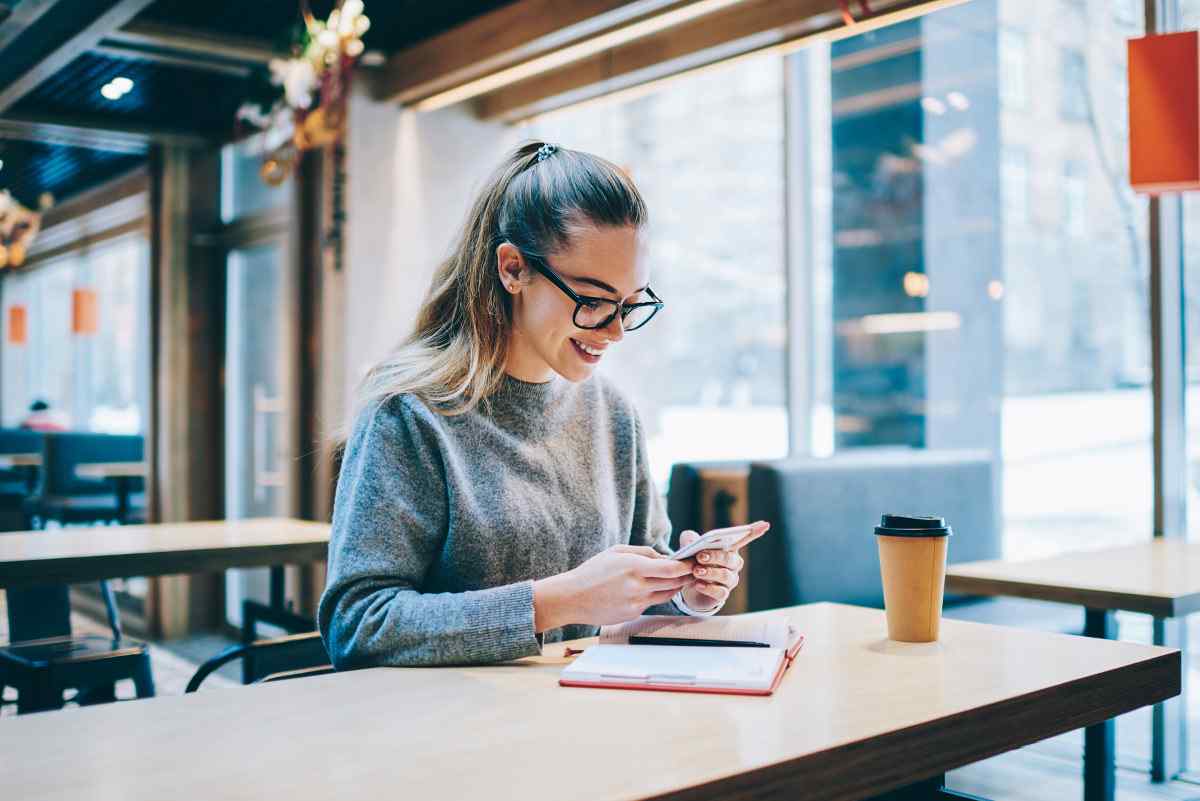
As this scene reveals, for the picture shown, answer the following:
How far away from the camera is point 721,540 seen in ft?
4.02

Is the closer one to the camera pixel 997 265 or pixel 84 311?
pixel 997 265

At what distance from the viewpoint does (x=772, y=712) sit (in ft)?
3.37

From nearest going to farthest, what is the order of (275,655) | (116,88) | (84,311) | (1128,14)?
(275,655)
(1128,14)
(116,88)
(84,311)

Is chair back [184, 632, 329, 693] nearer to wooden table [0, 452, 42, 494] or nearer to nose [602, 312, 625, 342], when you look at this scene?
nose [602, 312, 625, 342]

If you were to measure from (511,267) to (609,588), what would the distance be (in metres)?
0.48

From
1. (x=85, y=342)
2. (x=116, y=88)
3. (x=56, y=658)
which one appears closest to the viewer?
(x=56, y=658)

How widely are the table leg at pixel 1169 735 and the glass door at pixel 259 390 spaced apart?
3.66 meters

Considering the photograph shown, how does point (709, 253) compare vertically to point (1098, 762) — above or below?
above

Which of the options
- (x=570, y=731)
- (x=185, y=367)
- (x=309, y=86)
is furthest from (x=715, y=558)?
(x=185, y=367)

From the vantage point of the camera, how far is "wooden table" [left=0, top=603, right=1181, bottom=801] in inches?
32.8

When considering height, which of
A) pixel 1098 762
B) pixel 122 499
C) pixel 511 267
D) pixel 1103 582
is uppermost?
pixel 511 267

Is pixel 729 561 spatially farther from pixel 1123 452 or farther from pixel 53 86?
pixel 53 86

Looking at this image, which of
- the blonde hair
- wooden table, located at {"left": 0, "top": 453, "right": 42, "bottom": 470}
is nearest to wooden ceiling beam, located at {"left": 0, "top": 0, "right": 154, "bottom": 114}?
the blonde hair

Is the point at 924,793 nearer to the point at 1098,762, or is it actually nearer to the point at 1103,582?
the point at 1098,762
